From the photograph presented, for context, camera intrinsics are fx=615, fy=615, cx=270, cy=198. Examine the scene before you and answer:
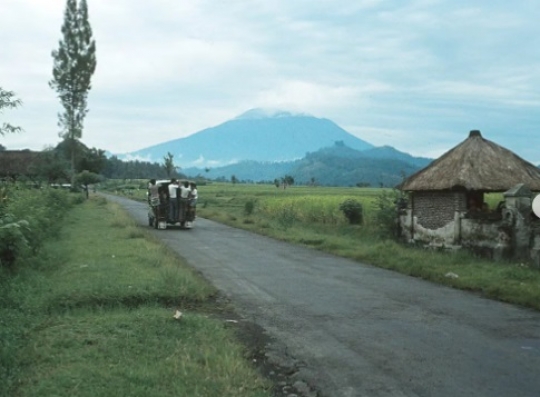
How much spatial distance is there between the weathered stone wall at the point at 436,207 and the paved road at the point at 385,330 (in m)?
3.57

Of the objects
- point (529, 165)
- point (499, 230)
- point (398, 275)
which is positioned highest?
point (529, 165)

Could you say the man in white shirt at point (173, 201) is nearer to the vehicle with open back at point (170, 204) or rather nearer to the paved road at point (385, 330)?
the vehicle with open back at point (170, 204)

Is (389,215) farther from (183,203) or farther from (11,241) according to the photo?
(11,241)

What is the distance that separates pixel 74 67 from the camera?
5659 centimetres

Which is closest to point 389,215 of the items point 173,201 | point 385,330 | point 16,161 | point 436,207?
point 436,207

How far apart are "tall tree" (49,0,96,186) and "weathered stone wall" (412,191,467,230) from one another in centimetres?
4527

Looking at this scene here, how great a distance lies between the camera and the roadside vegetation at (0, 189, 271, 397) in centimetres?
571

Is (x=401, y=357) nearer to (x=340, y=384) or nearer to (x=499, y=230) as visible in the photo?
(x=340, y=384)

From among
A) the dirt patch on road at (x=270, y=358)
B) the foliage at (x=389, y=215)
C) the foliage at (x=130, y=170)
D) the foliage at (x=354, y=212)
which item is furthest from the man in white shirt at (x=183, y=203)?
the foliage at (x=130, y=170)

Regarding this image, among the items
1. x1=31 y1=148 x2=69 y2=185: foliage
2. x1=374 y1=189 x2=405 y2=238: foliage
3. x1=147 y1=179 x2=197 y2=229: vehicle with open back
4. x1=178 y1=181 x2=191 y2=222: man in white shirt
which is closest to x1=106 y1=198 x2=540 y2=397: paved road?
x1=374 y1=189 x2=405 y2=238: foliage

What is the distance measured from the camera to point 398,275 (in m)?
13.8

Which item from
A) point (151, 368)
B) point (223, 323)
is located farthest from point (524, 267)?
point (151, 368)

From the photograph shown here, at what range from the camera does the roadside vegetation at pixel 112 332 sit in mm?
5715

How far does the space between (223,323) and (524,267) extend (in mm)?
7684
